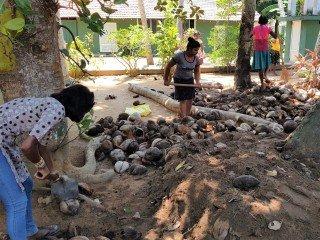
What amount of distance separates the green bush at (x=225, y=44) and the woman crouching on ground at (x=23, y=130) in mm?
10841

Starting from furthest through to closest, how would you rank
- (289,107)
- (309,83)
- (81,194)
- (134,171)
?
1. (309,83)
2. (289,107)
3. (134,171)
4. (81,194)

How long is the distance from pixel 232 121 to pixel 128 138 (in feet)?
5.68

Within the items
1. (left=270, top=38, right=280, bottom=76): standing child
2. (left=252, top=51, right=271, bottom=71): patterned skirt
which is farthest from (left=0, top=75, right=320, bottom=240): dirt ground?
(left=270, top=38, right=280, bottom=76): standing child

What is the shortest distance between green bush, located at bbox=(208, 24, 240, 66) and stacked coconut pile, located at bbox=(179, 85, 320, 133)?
4.48 meters

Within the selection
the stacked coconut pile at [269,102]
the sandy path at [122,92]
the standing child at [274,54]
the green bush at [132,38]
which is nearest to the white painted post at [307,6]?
the standing child at [274,54]

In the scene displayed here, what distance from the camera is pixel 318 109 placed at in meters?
3.86

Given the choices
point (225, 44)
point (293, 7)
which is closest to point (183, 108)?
point (225, 44)

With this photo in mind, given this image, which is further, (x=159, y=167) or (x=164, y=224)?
(x=159, y=167)

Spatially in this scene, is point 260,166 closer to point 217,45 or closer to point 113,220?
point 113,220

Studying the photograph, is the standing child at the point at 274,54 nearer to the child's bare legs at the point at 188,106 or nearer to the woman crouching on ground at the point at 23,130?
the child's bare legs at the point at 188,106

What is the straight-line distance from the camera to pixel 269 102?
7.43m

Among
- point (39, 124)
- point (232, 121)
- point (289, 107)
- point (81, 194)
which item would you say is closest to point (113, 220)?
point (81, 194)

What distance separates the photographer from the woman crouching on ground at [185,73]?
6.09 meters

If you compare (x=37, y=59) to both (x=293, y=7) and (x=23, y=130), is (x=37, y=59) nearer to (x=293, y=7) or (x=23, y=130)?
(x=23, y=130)
